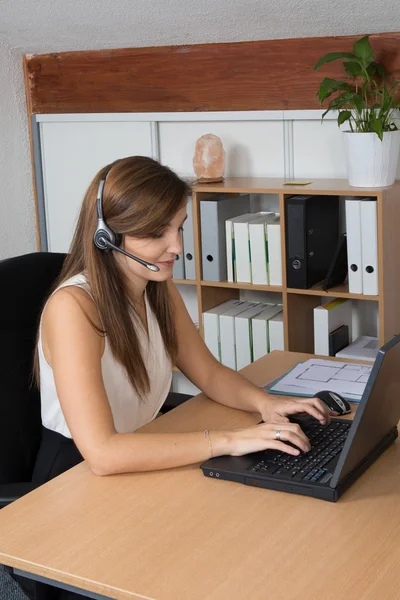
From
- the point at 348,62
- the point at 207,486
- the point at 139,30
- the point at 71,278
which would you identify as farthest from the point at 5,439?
the point at 139,30

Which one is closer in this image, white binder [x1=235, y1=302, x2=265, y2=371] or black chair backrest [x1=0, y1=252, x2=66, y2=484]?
black chair backrest [x1=0, y1=252, x2=66, y2=484]

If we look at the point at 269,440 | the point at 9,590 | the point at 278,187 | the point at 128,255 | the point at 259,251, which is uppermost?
the point at 278,187

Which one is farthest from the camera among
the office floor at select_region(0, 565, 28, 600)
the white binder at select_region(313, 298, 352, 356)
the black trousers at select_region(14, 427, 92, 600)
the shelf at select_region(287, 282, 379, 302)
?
the white binder at select_region(313, 298, 352, 356)

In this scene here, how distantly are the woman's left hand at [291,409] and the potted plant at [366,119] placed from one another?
1258 millimetres

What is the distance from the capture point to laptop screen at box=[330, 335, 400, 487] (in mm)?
1387

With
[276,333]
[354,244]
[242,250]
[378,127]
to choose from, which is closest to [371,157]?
[378,127]

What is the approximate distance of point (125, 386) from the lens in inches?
71.4

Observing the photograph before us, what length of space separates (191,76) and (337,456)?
7.30 ft

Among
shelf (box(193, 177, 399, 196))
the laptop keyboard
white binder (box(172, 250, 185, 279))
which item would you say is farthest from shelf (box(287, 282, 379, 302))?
the laptop keyboard

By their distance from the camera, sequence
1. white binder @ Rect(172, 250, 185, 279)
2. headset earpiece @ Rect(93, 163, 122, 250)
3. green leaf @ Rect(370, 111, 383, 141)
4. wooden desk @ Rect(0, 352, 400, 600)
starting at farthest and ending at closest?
white binder @ Rect(172, 250, 185, 279), green leaf @ Rect(370, 111, 383, 141), headset earpiece @ Rect(93, 163, 122, 250), wooden desk @ Rect(0, 352, 400, 600)

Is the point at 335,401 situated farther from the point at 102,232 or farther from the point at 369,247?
the point at 369,247

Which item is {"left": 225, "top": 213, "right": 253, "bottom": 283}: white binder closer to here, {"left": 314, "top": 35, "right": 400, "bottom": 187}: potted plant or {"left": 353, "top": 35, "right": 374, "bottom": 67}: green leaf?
{"left": 314, "top": 35, "right": 400, "bottom": 187}: potted plant

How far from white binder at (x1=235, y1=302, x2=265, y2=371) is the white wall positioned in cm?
122

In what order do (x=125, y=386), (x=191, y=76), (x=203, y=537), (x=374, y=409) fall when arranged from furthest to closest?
(x=191, y=76), (x=125, y=386), (x=374, y=409), (x=203, y=537)
